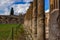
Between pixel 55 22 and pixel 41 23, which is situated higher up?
pixel 55 22

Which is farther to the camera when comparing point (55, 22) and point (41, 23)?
point (41, 23)

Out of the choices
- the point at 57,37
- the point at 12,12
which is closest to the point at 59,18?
the point at 57,37

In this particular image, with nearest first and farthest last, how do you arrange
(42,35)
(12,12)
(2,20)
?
1. (42,35)
2. (2,20)
3. (12,12)

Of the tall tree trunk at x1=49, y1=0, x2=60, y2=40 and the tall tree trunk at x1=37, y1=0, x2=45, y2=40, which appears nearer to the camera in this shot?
the tall tree trunk at x1=49, y1=0, x2=60, y2=40

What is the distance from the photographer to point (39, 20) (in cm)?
959

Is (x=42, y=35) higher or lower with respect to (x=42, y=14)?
lower

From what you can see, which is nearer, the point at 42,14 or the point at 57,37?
the point at 57,37

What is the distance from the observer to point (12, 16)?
4184 cm

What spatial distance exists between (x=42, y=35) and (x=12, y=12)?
119 feet

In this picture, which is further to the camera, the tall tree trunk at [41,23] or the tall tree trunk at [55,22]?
the tall tree trunk at [41,23]

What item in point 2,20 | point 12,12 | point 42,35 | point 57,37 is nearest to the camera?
point 57,37

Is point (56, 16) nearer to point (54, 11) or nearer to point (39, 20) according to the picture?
point (54, 11)

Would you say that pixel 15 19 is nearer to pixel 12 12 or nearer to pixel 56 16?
pixel 12 12

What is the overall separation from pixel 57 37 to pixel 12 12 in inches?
1517
